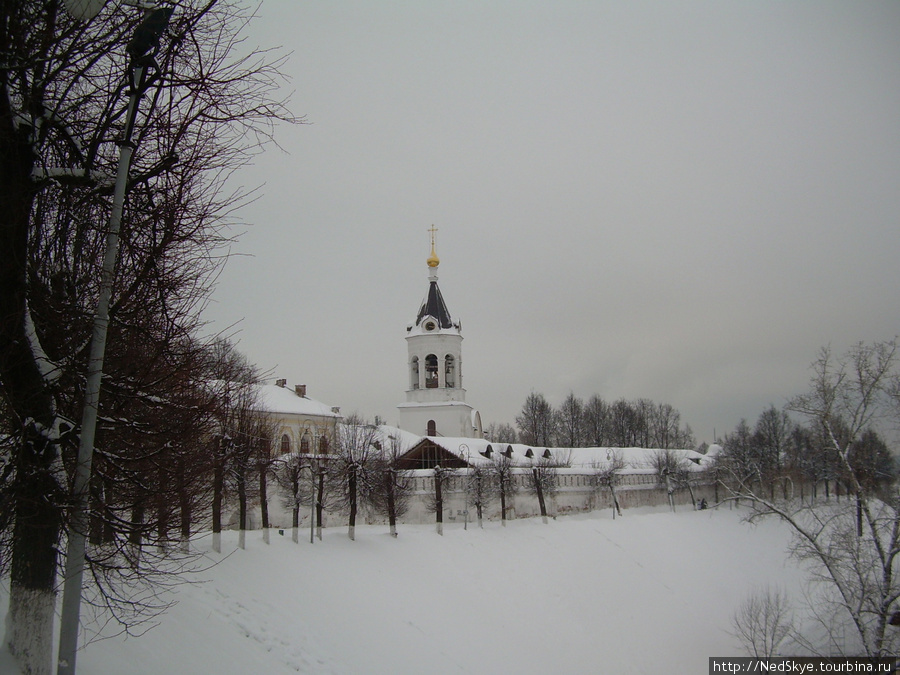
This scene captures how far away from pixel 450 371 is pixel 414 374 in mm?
2986

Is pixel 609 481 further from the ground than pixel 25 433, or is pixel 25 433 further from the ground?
pixel 25 433

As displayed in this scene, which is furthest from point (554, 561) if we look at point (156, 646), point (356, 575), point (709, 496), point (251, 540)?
point (709, 496)

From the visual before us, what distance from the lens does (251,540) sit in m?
24.3

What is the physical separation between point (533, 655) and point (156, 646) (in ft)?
47.0

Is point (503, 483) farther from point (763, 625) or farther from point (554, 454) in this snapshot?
point (554, 454)

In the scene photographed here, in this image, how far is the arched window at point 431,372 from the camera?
186 feet

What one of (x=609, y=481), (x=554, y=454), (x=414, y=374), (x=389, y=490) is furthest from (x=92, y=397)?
(x=554, y=454)

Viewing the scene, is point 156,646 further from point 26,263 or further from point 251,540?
point 251,540

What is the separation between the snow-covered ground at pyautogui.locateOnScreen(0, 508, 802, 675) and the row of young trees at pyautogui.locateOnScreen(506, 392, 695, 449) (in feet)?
Result: 143

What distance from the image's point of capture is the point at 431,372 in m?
57.1

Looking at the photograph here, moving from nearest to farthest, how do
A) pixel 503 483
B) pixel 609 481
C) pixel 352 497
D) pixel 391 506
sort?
pixel 352 497 < pixel 391 506 < pixel 503 483 < pixel 609 481

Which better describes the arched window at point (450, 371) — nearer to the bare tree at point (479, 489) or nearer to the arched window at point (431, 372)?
the arched window at point (431, 372)

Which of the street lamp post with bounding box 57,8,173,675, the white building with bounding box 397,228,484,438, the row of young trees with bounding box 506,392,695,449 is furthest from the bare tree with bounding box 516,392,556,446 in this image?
the street lamp post with bounding box 57,8,173,675

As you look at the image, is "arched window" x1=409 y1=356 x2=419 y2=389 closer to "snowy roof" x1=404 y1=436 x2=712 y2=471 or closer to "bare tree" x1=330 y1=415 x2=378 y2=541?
"snowy roof" x1=404 y1=436 x2=712 y2=471
